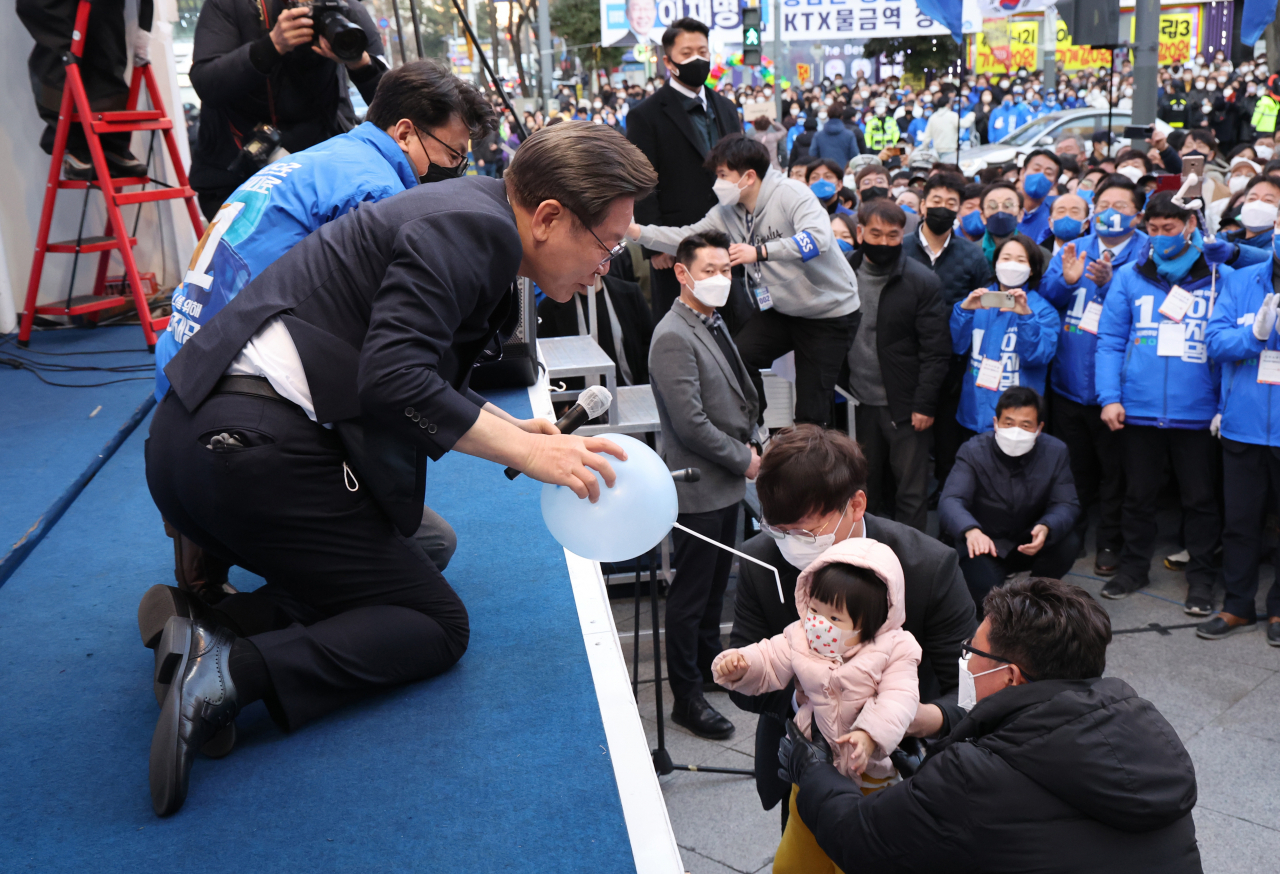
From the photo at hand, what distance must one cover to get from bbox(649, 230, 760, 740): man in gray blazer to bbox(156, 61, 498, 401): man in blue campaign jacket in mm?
1438

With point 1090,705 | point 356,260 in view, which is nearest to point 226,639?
point 356,260

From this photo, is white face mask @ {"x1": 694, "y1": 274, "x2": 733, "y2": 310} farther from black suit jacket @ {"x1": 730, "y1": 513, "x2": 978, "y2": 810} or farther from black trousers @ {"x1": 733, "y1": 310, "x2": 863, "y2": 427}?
black suit jacket @ {"x1": 730, "y1": 513, "x2": 978, "y2": 810}

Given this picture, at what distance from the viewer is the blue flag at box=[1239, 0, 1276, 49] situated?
12.3m

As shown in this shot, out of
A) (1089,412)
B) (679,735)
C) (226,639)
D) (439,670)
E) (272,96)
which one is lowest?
(679,735)

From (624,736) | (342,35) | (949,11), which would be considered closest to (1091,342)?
(342,35)

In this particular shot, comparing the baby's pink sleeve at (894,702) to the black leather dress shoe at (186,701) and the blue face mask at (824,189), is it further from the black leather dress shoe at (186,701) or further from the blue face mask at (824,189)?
the blue face mask at (824,189)

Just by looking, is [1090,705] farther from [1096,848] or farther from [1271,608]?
[1271,608]

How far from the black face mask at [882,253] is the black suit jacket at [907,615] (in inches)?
123

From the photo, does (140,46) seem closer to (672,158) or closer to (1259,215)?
(672,158)

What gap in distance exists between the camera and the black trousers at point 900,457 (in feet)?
17.5

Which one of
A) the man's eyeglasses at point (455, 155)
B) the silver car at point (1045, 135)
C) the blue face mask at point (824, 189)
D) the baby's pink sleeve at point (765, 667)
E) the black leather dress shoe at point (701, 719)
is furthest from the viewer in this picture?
the silver car at point (1045, 135)

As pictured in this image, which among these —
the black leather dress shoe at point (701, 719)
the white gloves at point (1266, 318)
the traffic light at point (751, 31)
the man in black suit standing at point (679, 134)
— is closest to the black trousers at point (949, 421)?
the white gloves at point (1266, 318)

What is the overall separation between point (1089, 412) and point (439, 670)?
13.7 feet

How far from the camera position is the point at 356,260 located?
1.78m
